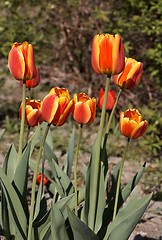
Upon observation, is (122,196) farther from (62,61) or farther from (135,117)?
(62,61)

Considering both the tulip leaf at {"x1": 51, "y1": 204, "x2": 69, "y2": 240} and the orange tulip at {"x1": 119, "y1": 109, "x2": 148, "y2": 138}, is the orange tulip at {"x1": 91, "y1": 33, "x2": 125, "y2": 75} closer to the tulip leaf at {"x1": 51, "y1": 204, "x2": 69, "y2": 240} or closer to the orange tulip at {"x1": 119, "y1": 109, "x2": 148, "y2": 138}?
the orange tulip at {"x1": 119, "y1": 109, "x2": 148, "y2": 138}

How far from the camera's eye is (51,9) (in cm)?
457

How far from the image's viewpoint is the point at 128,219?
50.1 inches

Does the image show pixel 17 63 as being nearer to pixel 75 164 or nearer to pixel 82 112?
pixel 82 112

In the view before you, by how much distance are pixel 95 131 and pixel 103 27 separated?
1.22 metres

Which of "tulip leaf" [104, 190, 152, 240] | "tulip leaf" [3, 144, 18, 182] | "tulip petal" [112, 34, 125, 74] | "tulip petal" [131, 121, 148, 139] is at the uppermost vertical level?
"tulip petal" [112, 34, 125, 74]

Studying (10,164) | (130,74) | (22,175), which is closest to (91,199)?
(22,175)

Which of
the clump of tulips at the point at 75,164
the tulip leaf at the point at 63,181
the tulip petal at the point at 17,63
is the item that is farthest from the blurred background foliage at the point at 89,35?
the tulip petal at the point at 17,63

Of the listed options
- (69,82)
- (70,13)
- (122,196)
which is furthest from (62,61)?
(122,196)

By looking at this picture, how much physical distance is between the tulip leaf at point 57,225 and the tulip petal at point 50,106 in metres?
0.30

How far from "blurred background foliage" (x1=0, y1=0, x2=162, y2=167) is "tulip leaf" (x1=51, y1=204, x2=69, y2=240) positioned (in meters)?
2.15

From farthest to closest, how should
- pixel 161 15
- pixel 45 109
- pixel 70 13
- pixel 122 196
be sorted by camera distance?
pixel 70 13 → pixel 161 15 → pixel 122 196 → pixel 45 109

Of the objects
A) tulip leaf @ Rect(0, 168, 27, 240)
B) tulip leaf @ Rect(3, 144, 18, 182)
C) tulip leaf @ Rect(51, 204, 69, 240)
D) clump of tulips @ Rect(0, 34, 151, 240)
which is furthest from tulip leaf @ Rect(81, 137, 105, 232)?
tulip leaf @ Rect(3, 144, 18, 182)

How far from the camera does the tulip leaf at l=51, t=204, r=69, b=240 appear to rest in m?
1.24
